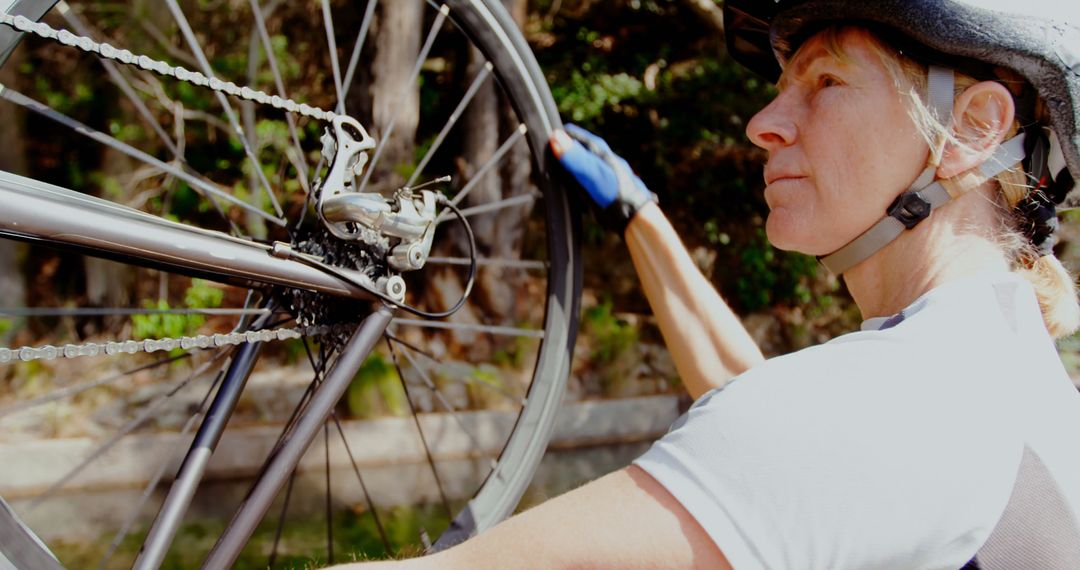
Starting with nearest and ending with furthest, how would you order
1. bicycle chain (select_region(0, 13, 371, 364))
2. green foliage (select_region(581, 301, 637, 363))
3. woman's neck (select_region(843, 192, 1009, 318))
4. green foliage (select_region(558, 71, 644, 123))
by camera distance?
bicycle chain (select_region(0, 13, 371, 364))
woman's neck (select_region(843, 192, 1009, 318))
green foliage (select_region(581, 301, 637, 363))
green foliage (select_region(558, 71, 644, 123))

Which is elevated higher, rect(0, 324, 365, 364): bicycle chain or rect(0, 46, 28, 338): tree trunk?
rect(0, 46, 28, 338): tree trunk

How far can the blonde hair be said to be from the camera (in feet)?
3.91

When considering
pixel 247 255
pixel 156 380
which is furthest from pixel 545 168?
pixel 156 380

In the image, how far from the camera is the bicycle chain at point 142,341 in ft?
3.67

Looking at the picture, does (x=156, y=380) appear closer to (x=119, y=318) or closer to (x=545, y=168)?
(x=119, y=318)

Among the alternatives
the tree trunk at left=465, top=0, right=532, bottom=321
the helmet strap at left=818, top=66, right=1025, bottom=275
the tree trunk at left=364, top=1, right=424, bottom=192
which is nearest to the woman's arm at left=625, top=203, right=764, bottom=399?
the helmet strap at left=818, top=66, right=1025, bottom=275

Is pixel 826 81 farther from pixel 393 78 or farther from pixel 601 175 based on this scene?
pixel 393 78

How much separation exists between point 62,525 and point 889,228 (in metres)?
2.59

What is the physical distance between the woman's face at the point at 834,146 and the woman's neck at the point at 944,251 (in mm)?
65

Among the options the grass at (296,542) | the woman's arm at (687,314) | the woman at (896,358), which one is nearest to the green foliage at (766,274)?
the grass at (296,542)

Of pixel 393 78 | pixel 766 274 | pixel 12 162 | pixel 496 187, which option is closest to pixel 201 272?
pixel 393 78

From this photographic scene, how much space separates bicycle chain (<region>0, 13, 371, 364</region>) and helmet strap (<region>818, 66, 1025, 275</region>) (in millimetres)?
868

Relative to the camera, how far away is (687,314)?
5.98ft

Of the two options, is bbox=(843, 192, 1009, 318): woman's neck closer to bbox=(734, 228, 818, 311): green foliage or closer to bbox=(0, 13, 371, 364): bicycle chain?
bbox=(0, 13, 371, 364): bicycle chain
